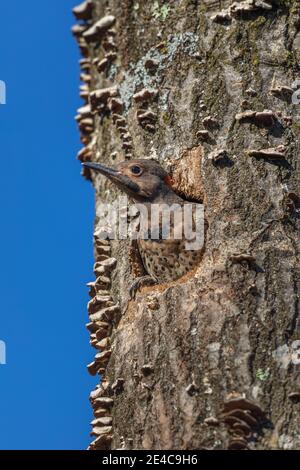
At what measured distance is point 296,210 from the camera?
5.36m

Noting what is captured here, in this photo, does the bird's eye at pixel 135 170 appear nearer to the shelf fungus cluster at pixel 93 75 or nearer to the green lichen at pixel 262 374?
the shelf fungus cluster at pixel 93 75

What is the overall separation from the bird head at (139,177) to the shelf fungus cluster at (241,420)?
2.05m

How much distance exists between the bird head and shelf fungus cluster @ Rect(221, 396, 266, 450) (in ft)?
6.72

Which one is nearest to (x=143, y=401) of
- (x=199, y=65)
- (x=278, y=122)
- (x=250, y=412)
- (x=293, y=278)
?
(x=250, y=412)

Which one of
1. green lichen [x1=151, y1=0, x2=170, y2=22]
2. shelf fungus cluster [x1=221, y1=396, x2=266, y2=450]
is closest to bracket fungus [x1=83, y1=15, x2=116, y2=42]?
green lichen [x1=151, y1=0, x2=170, y2=22]

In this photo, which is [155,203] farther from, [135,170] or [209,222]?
[209,222]

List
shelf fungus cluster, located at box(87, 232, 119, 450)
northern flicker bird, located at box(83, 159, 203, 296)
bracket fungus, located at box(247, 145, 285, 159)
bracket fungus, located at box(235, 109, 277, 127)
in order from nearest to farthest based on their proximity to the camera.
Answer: shelf fungus cluster, located at box(87, 232, 119, 450), bracket fungus, located at box(247, 145, 285, 159), bracket fungus, located at box(235, 109, 277, 127), northern flicker bird, located at box(83, 159, 203, 296)

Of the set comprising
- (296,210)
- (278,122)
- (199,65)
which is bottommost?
(296,210)

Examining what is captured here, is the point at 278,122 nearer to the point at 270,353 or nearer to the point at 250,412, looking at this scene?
the point at 270,353

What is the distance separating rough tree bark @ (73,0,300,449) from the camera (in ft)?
15.4

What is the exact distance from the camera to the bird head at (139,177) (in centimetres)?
616

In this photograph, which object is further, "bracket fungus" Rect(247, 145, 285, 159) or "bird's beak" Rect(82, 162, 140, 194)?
"bird's beak" Rect(82, 162, 140, 194)

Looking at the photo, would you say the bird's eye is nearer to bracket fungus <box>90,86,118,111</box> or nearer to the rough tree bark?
the rough tree bark

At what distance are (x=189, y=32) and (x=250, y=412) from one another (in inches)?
114
